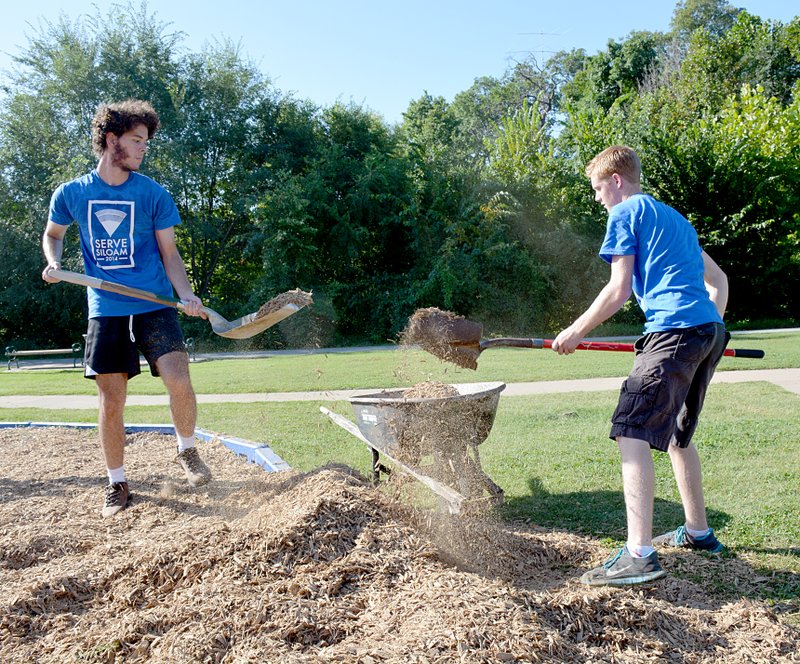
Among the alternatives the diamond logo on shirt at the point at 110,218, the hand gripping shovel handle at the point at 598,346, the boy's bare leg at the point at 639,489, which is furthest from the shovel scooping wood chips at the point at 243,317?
the boy's bare leg at the point at 639,489

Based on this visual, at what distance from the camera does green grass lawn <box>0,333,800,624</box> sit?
3814 millimetres

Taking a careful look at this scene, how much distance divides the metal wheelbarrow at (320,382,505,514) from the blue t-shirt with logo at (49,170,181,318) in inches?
61.2

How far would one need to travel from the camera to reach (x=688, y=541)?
11.6 ft

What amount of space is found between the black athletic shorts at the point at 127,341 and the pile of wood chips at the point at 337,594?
0.91m

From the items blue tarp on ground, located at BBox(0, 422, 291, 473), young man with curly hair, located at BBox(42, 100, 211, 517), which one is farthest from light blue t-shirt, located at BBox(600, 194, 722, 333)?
blue tarp on ground, located at BBox(0, 422, 291, 473)

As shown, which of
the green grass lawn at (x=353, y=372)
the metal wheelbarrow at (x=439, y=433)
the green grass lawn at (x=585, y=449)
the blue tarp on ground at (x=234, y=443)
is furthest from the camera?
the green grass lawn at (x=353, y=372)

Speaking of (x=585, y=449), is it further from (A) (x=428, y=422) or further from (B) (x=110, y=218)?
(B) (x=110, y=218)

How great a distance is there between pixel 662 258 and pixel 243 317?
8.09 ft

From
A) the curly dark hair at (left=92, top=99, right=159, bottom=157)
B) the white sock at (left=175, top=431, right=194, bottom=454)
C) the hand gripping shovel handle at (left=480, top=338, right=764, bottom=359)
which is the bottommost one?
the white sock at (left=175, top=431, right=194, bottom=454)

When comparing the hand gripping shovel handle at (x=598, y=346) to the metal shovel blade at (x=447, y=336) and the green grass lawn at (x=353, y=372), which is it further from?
the green grass lawn at (x=353, y=372)

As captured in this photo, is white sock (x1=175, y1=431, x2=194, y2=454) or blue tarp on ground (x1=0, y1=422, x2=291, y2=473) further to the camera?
blue tarp on ground (x1=0, y1=422, x2=291, y2=473)

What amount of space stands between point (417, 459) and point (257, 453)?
70.3 inches

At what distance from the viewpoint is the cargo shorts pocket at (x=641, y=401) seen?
301 cm

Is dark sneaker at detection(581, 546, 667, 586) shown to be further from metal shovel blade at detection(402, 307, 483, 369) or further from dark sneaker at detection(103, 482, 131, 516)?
dark sneaker at detection(103, 482, 131, 516)
